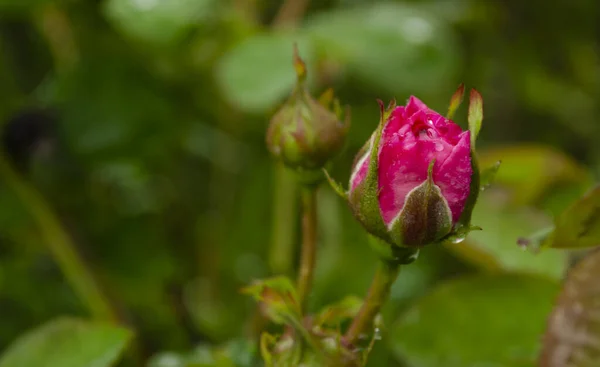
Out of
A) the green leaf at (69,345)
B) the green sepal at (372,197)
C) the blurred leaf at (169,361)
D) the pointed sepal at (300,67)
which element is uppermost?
the pointed sepal at (300,67)

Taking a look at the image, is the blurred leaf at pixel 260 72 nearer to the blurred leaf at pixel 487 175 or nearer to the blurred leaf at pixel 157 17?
the blurred leaf at pixel 157 17

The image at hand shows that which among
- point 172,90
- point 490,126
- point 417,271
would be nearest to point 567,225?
point 417,271

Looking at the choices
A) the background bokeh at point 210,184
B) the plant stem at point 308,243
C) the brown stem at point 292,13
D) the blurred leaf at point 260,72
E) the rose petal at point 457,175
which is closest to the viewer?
the rose petal at point 457,175

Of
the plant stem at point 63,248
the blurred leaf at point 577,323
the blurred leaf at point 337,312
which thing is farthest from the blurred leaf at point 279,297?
the plant stem at point 63,248

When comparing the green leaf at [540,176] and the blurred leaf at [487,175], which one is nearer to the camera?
the blurred leaf at [487,175]

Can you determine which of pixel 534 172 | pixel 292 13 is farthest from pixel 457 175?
pixel 292 13

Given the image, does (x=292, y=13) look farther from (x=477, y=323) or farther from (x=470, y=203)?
(x=470, y=203)

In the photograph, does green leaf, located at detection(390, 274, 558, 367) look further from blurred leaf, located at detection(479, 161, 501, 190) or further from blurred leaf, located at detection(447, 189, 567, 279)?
blurred leaf, located at detection(479, 161, 501, 190)

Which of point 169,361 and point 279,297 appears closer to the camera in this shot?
point 279,297
